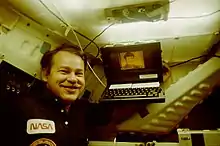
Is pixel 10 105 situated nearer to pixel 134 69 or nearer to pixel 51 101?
pixel 51 101

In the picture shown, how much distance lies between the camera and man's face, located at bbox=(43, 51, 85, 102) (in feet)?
4.58

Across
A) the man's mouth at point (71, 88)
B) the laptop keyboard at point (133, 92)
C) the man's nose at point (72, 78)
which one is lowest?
Answer: the laptop keyboard at point (133, 92)

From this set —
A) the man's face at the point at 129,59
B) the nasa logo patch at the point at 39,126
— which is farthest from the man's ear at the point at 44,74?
the man's face at the point at 129,59

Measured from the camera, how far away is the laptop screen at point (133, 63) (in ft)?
5.02

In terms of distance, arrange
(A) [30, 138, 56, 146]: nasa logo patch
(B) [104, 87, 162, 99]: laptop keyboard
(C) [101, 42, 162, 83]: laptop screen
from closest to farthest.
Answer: (A) [30, 138, 56, 146]: nasa logo patch → (B) [104, 87, 162, 99]: laptop keyboard → (C) [101, 42, 162, 83]: laptop screen

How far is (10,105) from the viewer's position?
1.26 m

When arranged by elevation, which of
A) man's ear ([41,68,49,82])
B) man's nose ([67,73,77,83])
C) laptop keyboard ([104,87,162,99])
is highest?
man's ear ([41,68,49,82])

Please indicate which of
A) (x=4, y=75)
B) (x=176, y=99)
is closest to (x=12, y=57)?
(x=4, y=75)

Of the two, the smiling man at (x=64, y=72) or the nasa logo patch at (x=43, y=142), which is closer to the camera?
the nasa logo patch at (x=43, y=142)

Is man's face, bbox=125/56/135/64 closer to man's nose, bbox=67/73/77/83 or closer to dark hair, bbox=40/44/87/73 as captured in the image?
A: dark hair, bbox=40/44/87/73

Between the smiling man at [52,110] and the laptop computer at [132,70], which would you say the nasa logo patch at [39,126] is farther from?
the laptop computer at [132,70]

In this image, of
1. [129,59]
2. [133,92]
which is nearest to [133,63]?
[129,59]

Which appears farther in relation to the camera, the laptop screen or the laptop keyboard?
the laptop screen

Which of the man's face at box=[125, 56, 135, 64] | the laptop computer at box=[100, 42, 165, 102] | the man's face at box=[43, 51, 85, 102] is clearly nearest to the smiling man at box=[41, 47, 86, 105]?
Answer: the man's face at box=[43, 51, 85, 102]
